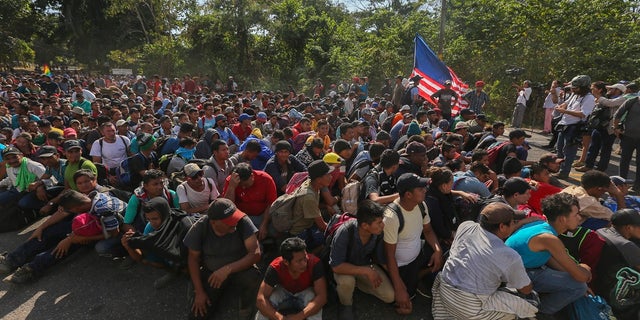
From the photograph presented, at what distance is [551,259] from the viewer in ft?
10.8

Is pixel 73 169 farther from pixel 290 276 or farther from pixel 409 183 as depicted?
pixel 409 183

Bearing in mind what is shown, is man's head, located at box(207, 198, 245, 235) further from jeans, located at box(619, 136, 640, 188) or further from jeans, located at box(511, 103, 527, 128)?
jeans, located at box(511, 103, 527, 128)

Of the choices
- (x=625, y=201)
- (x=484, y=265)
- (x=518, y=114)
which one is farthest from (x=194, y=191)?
(x=518, y=114)

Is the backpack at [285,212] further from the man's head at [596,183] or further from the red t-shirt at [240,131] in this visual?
the red t-shirt at [240,131]

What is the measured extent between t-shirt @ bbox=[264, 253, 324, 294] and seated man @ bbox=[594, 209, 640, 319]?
2.66m

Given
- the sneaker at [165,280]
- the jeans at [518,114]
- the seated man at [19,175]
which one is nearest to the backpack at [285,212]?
the sneaker at [165,280]

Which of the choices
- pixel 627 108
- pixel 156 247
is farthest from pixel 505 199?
pixel 627 108

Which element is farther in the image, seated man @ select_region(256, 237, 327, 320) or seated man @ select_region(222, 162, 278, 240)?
seated man @ select_region(222, 162, 278, 240)

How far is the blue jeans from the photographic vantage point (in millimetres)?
3189

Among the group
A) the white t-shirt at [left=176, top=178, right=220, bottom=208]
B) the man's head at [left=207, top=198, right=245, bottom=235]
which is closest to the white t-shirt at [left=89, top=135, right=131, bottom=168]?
the white t-shirt at [left=176, top=178, right=220, bottom=208]

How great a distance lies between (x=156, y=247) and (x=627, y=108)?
7918 mm

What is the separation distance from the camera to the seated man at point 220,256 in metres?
3.58

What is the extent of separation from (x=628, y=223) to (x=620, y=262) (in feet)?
1.22

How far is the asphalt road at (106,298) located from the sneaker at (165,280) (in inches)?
2.2
